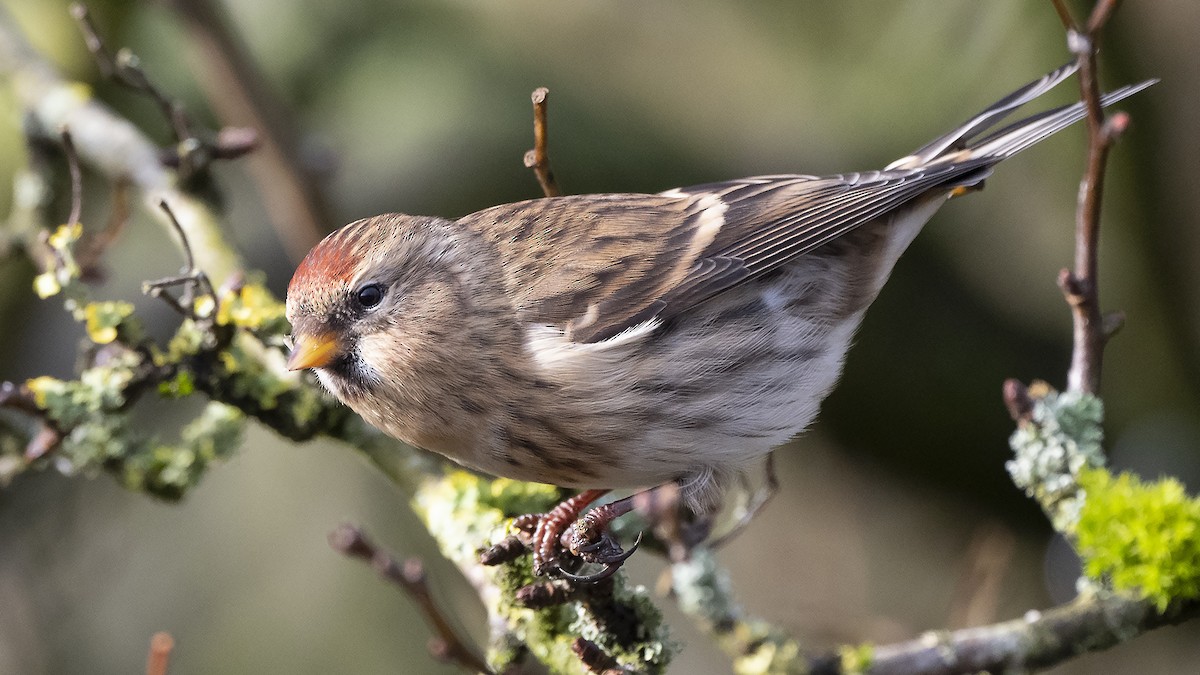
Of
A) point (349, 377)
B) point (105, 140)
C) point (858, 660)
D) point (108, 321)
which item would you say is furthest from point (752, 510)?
point (105, 140)

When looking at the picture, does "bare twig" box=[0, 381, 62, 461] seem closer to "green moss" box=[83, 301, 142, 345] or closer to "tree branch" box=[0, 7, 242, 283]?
"green moss" box=[83, 301, 142, 345]

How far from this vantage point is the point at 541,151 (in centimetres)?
252

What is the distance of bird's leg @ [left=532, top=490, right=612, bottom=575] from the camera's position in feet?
7.32

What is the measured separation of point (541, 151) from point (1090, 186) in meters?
1.09

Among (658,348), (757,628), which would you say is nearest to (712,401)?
(658,348)

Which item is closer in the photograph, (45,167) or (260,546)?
(45,167)

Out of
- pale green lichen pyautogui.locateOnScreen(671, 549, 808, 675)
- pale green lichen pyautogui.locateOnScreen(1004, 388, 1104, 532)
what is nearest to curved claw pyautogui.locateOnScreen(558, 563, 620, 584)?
pale green lichen pyautogui.locateOnScreen(671, 549, 808, 675)

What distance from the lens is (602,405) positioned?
8.29 feet

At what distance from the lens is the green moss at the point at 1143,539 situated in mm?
2365

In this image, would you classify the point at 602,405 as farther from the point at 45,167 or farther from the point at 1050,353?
the point at 1050,353

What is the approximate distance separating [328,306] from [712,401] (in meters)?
0.86

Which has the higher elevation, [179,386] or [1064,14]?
[1064,14]

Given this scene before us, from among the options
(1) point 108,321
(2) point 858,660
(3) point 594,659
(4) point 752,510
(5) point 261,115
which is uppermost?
(5) point 261,115

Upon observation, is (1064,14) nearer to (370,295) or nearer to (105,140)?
(370,295)
